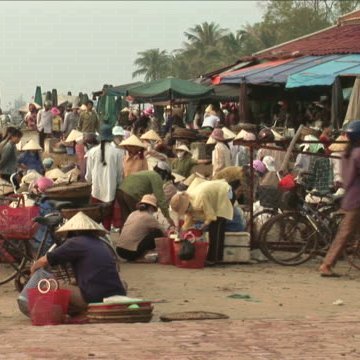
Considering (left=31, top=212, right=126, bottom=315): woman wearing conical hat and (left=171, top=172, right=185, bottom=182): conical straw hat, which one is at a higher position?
(left=171, top=172, right=185, bottom=182): conical straw hat

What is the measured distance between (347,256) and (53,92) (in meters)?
34.4

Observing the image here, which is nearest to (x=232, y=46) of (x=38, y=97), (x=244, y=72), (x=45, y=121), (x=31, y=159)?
(x=38, y=97)

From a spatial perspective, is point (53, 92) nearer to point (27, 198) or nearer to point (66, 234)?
point (27, 198)

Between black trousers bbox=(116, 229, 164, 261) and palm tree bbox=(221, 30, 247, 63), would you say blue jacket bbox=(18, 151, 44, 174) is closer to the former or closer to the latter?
black trousers bbox=(116, 229, 164, 261)

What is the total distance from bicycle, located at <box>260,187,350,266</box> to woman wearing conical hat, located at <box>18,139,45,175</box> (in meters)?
5.15

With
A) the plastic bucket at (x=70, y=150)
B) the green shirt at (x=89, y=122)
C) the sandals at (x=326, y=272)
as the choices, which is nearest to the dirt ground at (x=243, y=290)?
the sandals at (x=326, y=272)

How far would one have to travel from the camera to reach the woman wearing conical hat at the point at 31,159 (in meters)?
17.5

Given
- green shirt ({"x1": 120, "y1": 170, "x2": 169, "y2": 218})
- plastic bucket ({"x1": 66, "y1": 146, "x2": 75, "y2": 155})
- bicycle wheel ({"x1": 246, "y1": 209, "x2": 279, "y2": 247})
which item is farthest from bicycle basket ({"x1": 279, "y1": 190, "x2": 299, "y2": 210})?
plastic bucket ({"x1": 66, "y1": 146, "x2": 75, "y2": 155})

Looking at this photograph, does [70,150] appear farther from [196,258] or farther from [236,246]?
[196,258]

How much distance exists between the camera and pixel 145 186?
14141mm

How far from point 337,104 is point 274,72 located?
8.87 feet

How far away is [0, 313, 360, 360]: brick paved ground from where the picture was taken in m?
7.56

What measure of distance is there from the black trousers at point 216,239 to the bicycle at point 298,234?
20.1 inches

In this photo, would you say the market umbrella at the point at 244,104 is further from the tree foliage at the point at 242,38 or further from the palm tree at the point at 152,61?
the palm tree at the point at 152,61
